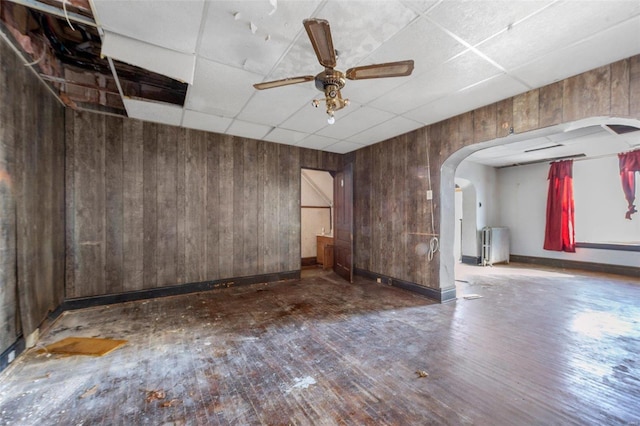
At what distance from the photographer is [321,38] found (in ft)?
5.35

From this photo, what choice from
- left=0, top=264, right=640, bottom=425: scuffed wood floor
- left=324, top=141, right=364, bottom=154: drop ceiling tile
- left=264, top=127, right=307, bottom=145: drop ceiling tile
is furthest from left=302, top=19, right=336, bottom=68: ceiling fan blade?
left=324, top=141, right=364, bottom=154: drop ceiling tile

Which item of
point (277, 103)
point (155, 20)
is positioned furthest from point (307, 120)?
point (155, 20)

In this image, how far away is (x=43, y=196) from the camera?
2797 millimetres

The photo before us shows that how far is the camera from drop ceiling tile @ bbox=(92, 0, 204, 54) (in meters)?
1.76

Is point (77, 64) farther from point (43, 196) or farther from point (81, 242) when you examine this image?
point (81, 242)

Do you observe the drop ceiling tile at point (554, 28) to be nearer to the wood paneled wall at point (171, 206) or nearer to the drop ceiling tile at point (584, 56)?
the drop ceiling tile at point (584, 56)

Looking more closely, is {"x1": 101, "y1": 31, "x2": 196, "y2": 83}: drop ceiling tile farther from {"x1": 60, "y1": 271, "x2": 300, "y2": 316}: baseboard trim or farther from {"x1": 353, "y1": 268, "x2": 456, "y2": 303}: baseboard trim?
{"x1": 353, "y1": 268, "x2": 456, "y2": 303}: baseboard trim

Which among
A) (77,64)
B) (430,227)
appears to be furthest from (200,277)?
(430,227)

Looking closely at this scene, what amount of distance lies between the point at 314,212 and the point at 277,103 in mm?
4097

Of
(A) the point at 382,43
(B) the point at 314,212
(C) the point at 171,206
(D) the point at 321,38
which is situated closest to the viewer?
(D) the point at 321,38

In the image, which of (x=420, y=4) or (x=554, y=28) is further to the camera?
(x=554, y=28)

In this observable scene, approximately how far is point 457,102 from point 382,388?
10.5 ft

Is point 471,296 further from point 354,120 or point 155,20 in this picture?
point 155,20

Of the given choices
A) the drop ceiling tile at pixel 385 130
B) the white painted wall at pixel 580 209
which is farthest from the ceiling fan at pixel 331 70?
the white painted wall at pixel 580 209
